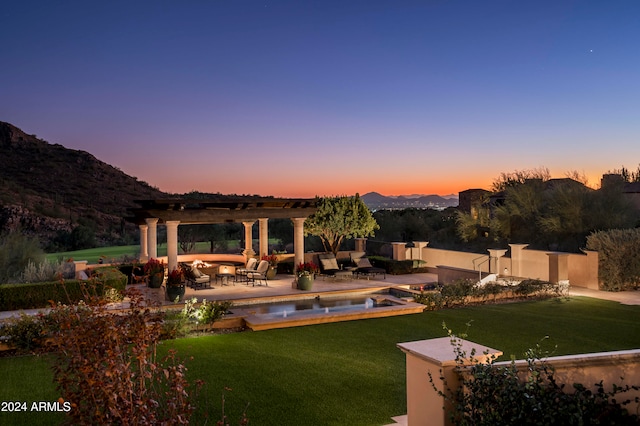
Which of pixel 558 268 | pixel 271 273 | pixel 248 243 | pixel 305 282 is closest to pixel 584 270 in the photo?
pixel 558 268

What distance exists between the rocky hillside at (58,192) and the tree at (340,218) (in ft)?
88.0

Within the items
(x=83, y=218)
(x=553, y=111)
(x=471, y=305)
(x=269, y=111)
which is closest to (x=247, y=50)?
(x=269, y=111)

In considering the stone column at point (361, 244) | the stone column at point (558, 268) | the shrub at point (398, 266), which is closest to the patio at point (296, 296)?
the shrub at point (398, 266)

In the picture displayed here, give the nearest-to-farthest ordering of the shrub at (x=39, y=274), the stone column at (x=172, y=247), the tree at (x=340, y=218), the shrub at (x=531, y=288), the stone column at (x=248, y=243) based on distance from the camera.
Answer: the shrub at (x=531, y=288), the shrub at (x=39, y=274), the stone column at (x=172, y=247), the tree at (x=340, y=218), the stone column at (x=248, y=243)

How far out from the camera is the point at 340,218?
810 inches

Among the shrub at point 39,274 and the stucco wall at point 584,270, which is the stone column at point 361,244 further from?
the shrub at point 39,274

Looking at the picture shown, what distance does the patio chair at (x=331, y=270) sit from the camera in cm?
1812

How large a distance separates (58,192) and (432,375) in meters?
57.3

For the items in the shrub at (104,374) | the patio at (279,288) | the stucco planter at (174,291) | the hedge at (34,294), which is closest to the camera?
the shrub at (104,374)

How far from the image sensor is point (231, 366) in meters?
7.84

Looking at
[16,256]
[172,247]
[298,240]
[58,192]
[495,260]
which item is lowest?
[495,260]

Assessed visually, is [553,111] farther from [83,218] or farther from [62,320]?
[83,218]

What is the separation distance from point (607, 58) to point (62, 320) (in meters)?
20.5

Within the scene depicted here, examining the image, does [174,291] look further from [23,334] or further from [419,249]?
[419,249]
